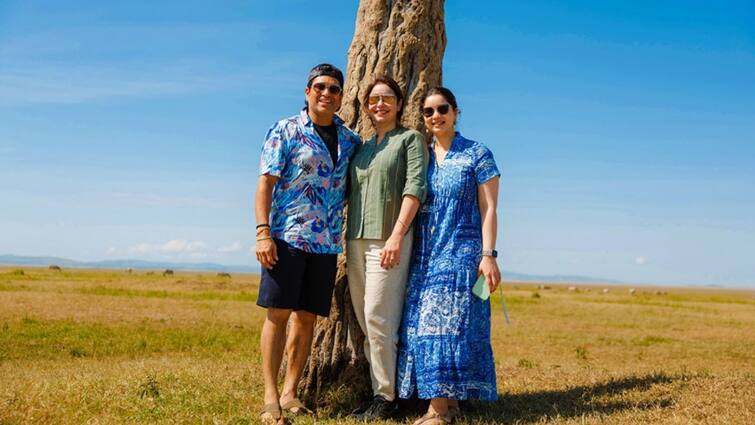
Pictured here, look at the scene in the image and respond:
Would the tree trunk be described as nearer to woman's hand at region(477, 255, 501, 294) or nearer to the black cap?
the black cap

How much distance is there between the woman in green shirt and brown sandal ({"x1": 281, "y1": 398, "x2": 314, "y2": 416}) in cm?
66

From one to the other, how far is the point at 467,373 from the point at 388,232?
3.94 feet

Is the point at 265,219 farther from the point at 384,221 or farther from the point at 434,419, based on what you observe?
the point at 434,419

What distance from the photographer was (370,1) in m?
7.00

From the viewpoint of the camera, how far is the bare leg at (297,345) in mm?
5665

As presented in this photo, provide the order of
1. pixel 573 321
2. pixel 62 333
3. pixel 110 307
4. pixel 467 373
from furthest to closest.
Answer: pixel 573 321
pixel 110 307
pixel 62 333
pixel 467 373

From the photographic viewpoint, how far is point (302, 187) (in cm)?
546

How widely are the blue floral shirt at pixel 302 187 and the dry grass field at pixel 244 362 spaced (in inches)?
55.9

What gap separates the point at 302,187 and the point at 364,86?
1.65 metres

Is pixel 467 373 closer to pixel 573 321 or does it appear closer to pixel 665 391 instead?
pixel 665 391

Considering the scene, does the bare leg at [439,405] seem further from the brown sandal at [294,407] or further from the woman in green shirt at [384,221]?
the brown sandal at [294,407]

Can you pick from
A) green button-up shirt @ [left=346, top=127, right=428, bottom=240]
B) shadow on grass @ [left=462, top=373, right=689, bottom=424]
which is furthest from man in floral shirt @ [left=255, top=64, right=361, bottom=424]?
shadow on grass @ [left=462, top=373, right=689, bottom=424]

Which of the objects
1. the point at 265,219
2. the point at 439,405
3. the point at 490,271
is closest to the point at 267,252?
the point at 265,219

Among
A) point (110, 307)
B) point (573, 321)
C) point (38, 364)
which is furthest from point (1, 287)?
point (573, 321)
